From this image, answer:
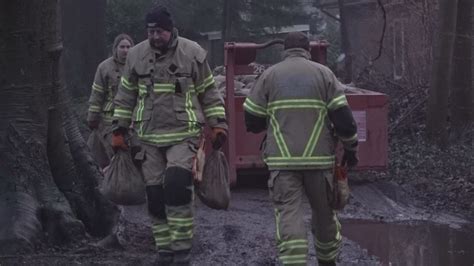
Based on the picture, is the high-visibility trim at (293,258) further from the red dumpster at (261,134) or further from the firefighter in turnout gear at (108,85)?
the red dumpster at (261,134)

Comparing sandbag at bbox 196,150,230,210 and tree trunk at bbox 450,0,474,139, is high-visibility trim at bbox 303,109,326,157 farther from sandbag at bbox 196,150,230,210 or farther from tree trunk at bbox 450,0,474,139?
tree trunk at bbox 450,0,474,139

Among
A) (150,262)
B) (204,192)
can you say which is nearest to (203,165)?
(204,192)

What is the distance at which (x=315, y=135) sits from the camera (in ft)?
22.5

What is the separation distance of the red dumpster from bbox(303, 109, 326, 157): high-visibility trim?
4984 mm

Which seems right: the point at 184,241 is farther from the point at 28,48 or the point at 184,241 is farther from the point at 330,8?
the point at 330,8

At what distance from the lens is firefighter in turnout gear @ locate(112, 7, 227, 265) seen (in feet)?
24.1

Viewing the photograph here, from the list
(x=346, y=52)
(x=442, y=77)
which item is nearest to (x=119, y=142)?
→ (x=442, y=77)

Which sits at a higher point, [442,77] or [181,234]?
[181,234]

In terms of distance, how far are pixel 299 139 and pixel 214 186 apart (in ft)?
3.90

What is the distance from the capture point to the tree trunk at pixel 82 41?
20719 mm

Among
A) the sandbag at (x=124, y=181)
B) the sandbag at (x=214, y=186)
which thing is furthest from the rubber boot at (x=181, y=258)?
the sandbag at (x=124, y=181)

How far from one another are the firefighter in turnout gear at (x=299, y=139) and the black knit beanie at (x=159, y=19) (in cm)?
102

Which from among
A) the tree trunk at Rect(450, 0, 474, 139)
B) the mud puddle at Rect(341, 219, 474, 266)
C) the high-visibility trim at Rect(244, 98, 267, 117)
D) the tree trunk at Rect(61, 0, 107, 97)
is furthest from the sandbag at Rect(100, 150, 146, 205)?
the tree trunk at Rect(61, 0, 107, 97)

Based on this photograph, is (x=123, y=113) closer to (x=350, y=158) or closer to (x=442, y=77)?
(x=350, y=158)
